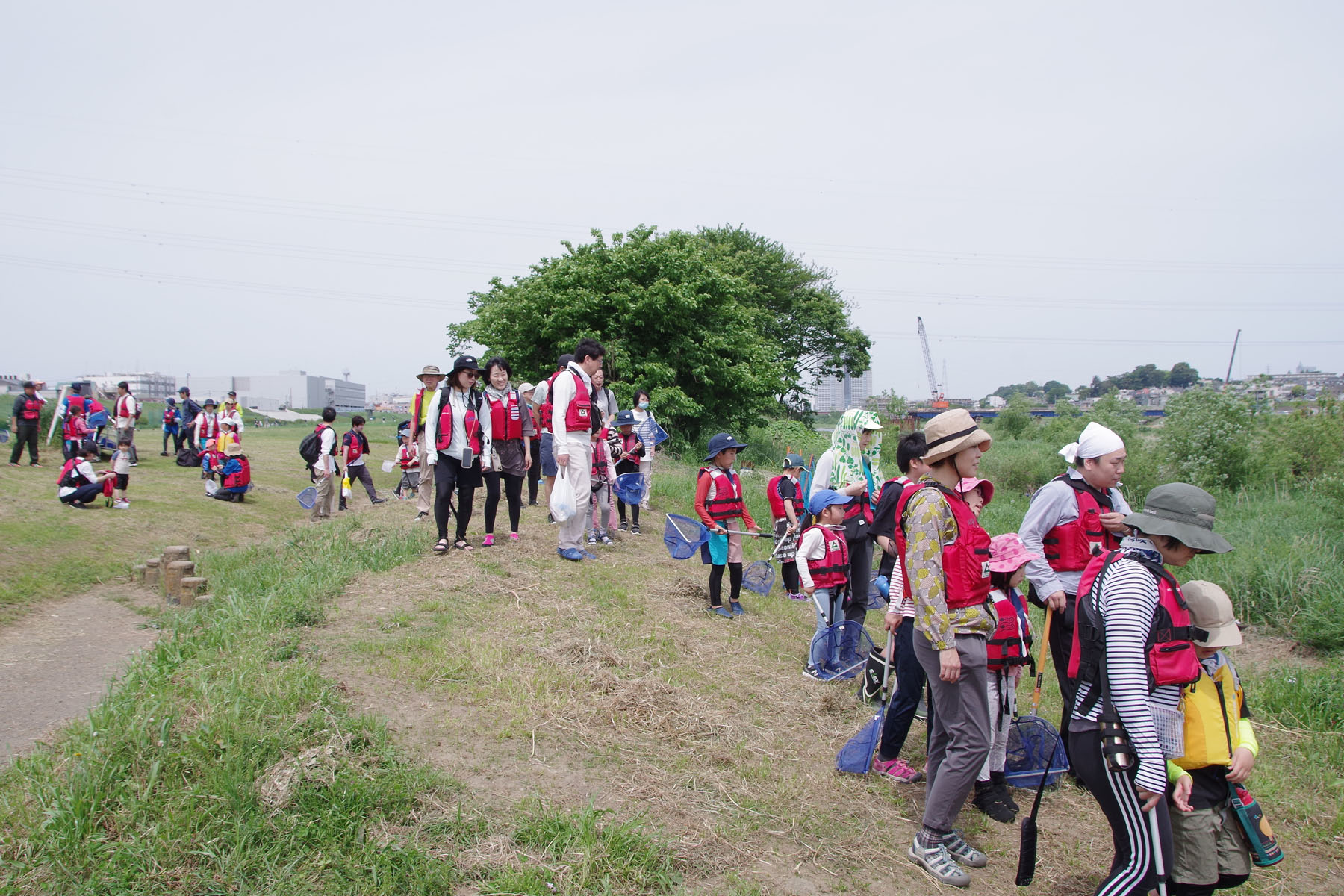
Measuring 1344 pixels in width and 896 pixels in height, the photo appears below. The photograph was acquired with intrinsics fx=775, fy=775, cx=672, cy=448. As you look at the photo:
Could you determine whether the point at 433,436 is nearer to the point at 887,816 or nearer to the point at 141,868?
the point at 141,868

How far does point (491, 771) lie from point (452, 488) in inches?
164

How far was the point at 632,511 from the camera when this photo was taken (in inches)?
436

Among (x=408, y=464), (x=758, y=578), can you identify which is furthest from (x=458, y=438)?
(x=408, y=464)

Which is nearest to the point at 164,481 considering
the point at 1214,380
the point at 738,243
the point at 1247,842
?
the point at 1247,842

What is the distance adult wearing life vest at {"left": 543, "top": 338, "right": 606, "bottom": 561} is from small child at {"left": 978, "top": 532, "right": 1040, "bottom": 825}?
4267 millimetres

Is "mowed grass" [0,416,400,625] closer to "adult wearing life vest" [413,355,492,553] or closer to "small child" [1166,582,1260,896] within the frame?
"adult wearing life vest" [413,355,492,553]

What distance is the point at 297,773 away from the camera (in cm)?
340

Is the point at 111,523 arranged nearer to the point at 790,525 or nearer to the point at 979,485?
the point at 790,525

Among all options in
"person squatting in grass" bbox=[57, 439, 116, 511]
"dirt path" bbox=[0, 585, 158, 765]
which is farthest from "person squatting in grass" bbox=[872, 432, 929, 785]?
"person squatting in grass" bbox=[57, 439, 116, 511]

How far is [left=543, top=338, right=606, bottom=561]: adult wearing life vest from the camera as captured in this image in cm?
742

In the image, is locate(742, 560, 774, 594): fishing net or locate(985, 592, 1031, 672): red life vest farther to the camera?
locate(742, 560, 774, 594): fishing net

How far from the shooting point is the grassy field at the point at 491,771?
3.10 meters

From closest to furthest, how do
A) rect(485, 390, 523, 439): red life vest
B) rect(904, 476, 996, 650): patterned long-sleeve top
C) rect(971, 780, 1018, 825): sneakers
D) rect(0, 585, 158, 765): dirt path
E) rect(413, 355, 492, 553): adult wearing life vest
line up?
rect(904, 476, 996, 650): patterned long-sleeve top
rect(971, 780, 1018, 825): sneakers
rect(0, 585, 158, 765): dirt path
rect(413, 355, 492, 553): adult wearing life vest
rect(485, 390, 523, 439): red life vest

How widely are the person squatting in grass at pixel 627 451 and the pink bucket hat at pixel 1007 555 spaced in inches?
249
